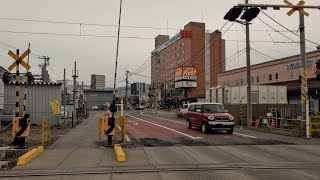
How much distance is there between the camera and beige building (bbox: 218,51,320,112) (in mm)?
44062

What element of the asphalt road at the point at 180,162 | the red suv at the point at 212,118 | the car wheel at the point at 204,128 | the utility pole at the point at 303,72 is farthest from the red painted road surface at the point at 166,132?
the utility pole at the point at 303,72

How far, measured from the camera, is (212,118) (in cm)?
1989

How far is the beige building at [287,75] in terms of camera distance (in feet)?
145

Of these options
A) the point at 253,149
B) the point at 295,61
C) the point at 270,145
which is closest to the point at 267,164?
the point at 253,149

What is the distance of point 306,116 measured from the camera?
17.9 metres

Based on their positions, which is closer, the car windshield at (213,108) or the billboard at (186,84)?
the car windshield at (213,108)

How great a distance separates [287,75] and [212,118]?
127 feet

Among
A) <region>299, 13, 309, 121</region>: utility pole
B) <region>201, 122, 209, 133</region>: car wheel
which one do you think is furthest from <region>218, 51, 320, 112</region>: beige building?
<region>201, 122, 209, 133</region>: car wheel

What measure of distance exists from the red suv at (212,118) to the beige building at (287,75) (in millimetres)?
23793

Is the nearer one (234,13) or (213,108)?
(234,13)

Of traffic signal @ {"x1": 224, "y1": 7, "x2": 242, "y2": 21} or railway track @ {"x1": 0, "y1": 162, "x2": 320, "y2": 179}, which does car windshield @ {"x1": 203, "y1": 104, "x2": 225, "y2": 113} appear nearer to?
traffic signal @ {"x1": 224, "y1": 7, "x2": 242, "y2": 21}

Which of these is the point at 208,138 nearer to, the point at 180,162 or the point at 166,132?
the point at 166,132

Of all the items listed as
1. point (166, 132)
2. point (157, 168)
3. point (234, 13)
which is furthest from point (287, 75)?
point (157, 168)

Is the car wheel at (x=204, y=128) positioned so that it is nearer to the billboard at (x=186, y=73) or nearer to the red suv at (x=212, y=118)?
the red suv at (x=212, y=118)
